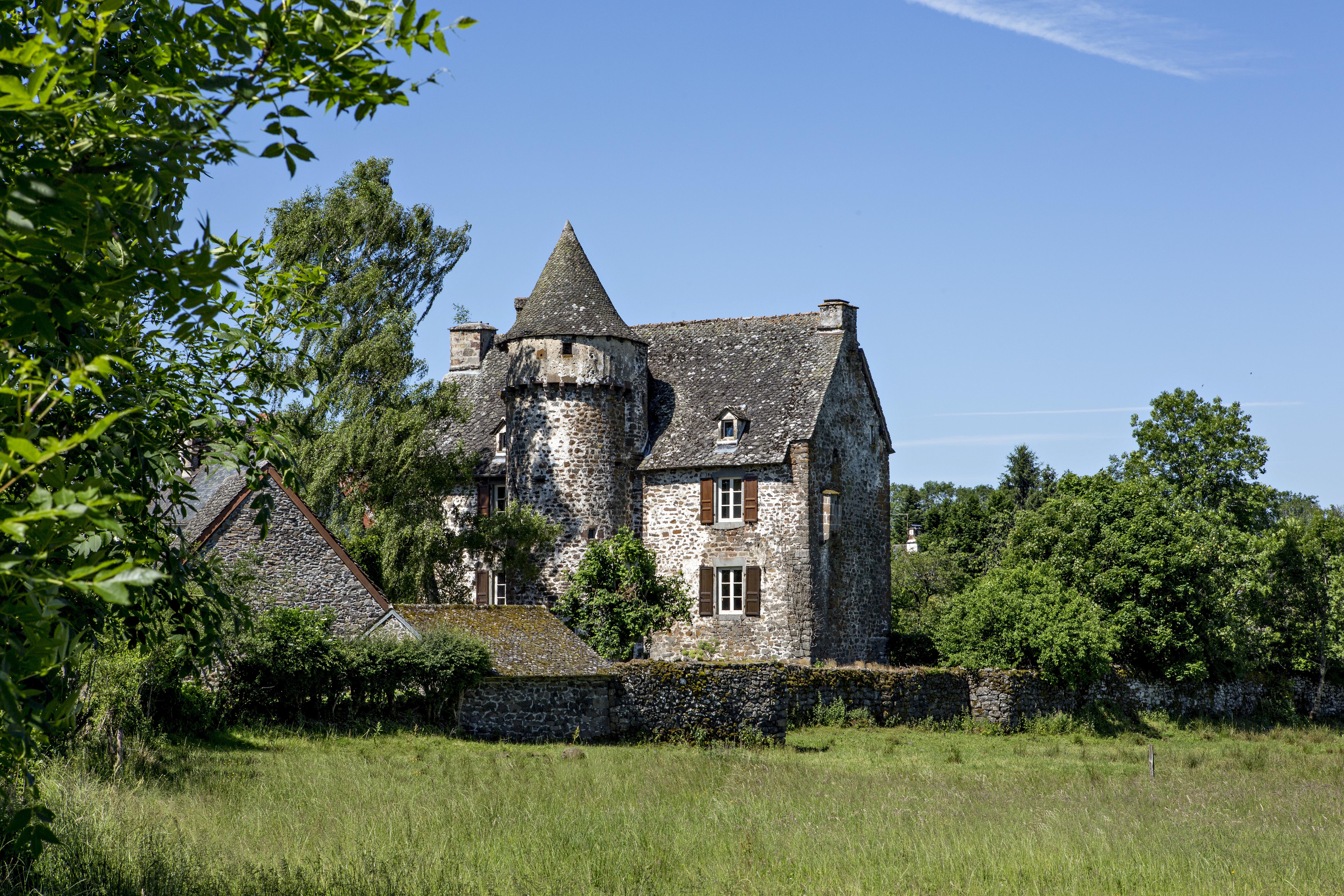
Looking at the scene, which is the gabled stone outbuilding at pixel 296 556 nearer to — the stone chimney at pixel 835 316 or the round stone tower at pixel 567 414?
the round stone tower at pixel 567 414

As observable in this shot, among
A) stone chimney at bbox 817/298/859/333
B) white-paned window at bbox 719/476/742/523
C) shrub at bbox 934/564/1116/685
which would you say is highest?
stone chimney at bbox 817/298/859/333

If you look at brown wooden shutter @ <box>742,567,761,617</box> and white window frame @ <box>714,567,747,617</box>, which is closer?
brown wooden shutter @ <box>742,567,761,617</box>

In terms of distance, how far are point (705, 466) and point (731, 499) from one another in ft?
4.51

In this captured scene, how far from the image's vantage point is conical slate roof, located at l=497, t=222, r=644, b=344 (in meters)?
36.5

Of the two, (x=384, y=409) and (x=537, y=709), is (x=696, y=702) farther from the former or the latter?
(x=384, y=409)

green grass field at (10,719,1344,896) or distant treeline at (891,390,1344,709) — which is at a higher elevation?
distant treeline at (891,390,1344,709)

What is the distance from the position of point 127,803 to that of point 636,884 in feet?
18.0

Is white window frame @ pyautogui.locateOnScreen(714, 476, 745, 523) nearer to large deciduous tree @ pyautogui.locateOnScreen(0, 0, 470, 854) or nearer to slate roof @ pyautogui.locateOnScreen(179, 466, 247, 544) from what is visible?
slate roof @ pyautogui.locateOnScreen(179, 466, 247, 544)

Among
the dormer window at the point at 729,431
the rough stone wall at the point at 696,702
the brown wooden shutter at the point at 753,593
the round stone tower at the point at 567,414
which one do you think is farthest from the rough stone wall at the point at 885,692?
the round stone tower at the point at 567,414

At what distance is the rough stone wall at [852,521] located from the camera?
36.8m

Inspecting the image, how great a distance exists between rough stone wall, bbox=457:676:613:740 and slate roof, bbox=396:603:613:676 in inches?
8.6

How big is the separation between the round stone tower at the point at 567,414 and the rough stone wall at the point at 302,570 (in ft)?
33.2

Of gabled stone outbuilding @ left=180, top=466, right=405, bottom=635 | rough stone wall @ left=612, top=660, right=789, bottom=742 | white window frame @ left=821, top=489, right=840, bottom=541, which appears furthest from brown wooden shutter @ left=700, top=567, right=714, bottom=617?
gabled stone outbuilding @ left=180, top=466, right=405, bottom=635

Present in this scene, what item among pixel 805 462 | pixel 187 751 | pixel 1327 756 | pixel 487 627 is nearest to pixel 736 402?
pixel 805 462
